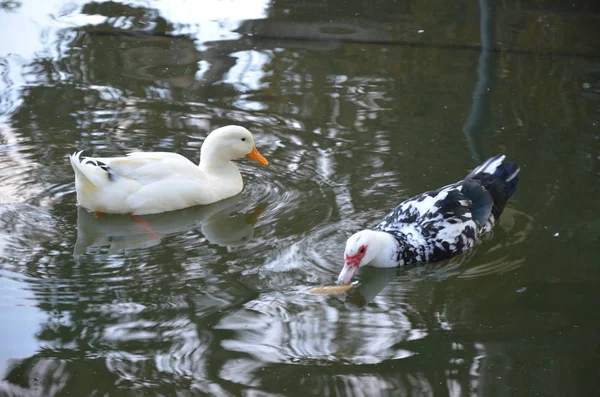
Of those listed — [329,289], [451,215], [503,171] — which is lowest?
[329,289]

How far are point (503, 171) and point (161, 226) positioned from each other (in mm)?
2443

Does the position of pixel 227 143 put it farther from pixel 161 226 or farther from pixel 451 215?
pixel 451 215

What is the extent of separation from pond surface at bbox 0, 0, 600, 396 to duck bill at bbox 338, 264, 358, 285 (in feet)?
0.38

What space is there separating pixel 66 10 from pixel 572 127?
6.59 meters

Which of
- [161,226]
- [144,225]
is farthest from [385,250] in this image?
[144,225]

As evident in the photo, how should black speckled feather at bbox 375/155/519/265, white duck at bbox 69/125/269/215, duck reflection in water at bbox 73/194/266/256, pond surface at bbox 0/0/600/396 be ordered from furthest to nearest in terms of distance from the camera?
white duck at bbox 69/125/269/215
duck reflection in water at bbox 73/194/266/256
black speckled feather at bbox 375/155/519/265
pond surface at bbox 0/0/600/396

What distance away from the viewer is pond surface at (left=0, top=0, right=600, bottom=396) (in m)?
4.67

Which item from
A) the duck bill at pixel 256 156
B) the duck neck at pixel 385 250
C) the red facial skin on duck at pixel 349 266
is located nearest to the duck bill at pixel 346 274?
the red facial skin on duck at pixel 349 266

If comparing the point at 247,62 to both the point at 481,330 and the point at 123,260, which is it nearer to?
the point at 123,260

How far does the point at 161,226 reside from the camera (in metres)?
6.38

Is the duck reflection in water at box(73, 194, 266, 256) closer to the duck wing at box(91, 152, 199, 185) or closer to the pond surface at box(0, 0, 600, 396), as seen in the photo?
the pond surface at box(0, 0, 600, 396)

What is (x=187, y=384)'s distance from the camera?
443cm

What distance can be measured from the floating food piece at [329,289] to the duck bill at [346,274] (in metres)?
0.03

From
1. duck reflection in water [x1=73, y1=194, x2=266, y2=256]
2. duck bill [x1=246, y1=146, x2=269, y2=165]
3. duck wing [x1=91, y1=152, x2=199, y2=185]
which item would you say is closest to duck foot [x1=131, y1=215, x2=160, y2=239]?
duck reflection in water [x1=73, y1=194, x2=266, y2=256]
